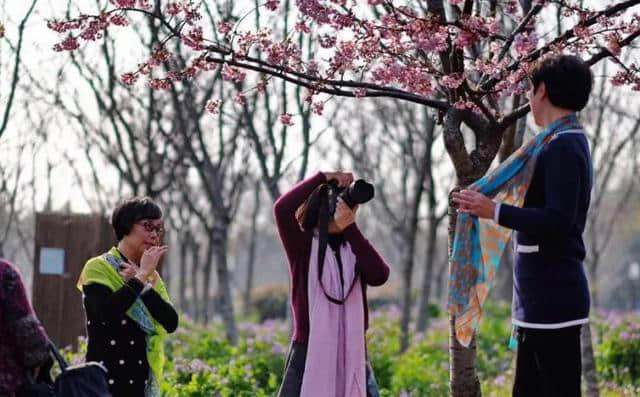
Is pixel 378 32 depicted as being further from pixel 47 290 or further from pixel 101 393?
pixel 47 290

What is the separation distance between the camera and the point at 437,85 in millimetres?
6176

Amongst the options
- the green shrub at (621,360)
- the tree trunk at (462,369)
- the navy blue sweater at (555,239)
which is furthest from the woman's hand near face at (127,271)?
the green shrub at (621,360)

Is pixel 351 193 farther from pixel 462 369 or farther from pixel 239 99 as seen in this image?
pixel 239 99

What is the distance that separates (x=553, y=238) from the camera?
148 inches

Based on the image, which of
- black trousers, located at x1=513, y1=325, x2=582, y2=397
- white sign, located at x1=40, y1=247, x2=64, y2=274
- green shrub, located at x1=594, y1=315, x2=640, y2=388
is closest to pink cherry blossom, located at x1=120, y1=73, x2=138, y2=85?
black trousers, located at x1=513, y1=325, x2=582, y2=397

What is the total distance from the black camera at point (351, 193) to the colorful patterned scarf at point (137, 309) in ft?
2.75

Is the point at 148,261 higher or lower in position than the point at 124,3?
lower

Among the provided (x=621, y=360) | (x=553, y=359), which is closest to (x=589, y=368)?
(x=621, y=360)

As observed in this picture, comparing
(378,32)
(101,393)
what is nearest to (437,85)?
(378,32)

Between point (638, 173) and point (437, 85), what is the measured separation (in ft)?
41.6

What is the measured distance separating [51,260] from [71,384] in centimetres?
693

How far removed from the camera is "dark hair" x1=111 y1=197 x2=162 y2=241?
4.61 meters

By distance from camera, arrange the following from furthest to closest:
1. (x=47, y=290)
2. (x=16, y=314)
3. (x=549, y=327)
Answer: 1. (x=47, y=290)
2. (x=549, y=327)
3. (x=16, y=314)

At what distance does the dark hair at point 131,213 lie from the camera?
15.1ft
